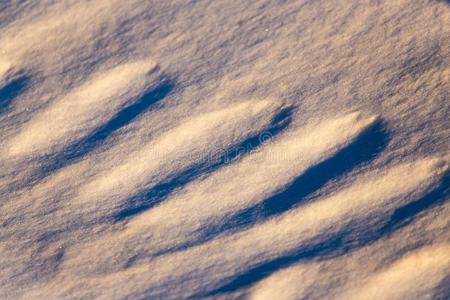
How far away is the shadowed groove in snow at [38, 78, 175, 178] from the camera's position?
4.57 ft

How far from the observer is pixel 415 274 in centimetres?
132

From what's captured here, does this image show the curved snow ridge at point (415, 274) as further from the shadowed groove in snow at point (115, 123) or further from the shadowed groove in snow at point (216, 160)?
the shadowed groove in snow at point (115, 123)

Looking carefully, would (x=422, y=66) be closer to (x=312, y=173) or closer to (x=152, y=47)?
(x=312, y=173)

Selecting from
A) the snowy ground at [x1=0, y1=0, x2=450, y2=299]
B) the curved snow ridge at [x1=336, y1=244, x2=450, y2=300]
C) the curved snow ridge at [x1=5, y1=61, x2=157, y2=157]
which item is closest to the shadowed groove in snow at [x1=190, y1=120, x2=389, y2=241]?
the snowy ground at [x1=0, y1=0, x2=450, y2=299]

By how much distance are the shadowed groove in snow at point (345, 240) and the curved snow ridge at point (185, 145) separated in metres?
0.30

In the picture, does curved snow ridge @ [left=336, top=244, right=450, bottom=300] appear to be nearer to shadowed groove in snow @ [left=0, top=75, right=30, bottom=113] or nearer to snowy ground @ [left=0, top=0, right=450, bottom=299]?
snowy ground @ [left=0, top=0, right=450, bottom=299]

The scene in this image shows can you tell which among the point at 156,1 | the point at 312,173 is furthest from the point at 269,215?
the point at 156,1

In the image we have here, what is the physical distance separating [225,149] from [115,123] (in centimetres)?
28

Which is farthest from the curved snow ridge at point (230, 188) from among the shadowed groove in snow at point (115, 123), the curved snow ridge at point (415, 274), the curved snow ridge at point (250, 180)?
the curved snow ridge at point (415, 274)

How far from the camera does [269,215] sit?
53.4 inches

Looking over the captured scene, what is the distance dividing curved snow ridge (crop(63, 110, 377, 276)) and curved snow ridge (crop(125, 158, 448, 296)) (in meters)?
0.05

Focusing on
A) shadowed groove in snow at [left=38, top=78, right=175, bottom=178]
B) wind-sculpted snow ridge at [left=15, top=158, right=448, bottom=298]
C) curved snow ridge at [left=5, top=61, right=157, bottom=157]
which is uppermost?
curved snow ridge at [left=5, top=61, right=157, bottom=157]

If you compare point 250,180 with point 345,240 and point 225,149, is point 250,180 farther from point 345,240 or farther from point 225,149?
point 345,240

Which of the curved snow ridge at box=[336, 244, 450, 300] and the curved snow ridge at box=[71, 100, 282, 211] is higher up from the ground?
the curved snow ridge at box=[71, 100, 282, 211]
